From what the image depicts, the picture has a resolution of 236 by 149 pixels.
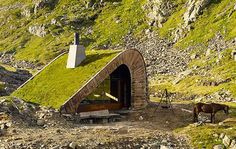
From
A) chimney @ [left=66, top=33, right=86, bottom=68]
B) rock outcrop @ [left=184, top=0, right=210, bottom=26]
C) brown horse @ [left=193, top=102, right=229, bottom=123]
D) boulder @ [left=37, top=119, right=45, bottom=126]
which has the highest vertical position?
rock outcrop @ [left=184, top=0, right=210, bottom=26]

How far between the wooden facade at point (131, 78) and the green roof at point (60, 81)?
2.07 ft

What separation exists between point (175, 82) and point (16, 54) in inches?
3184

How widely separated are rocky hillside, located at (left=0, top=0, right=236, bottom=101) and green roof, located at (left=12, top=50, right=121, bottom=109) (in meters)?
17.9

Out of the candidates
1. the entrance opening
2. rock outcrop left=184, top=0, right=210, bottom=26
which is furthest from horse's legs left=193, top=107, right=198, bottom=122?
rock outcrop left=184, top=0, right=210, bottom=26

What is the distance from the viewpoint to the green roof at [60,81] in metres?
39.5

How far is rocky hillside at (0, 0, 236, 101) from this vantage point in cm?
7369

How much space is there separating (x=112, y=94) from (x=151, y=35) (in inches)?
3110

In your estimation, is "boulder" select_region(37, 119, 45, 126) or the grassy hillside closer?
"boulder" select_region(37, 119, 45, 126)

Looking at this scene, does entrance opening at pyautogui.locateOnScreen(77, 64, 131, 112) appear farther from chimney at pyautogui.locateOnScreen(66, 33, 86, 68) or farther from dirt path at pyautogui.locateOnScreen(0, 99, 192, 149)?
chimney at pyautogui.locateOnScreen(66, 33, 86, 68)

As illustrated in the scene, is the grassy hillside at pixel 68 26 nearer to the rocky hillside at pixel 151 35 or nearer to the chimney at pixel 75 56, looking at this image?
the rocky hillside at pixel 151 35

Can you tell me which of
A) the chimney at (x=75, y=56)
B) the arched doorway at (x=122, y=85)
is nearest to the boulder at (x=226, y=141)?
the arched doorway at (x=122, y=85)

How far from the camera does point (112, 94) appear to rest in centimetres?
4459

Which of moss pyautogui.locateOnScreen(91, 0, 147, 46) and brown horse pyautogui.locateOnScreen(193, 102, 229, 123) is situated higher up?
moss pyautogui.locateOnScreen(91, 0, 147, 46)

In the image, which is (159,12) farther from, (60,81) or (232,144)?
(232,144)
